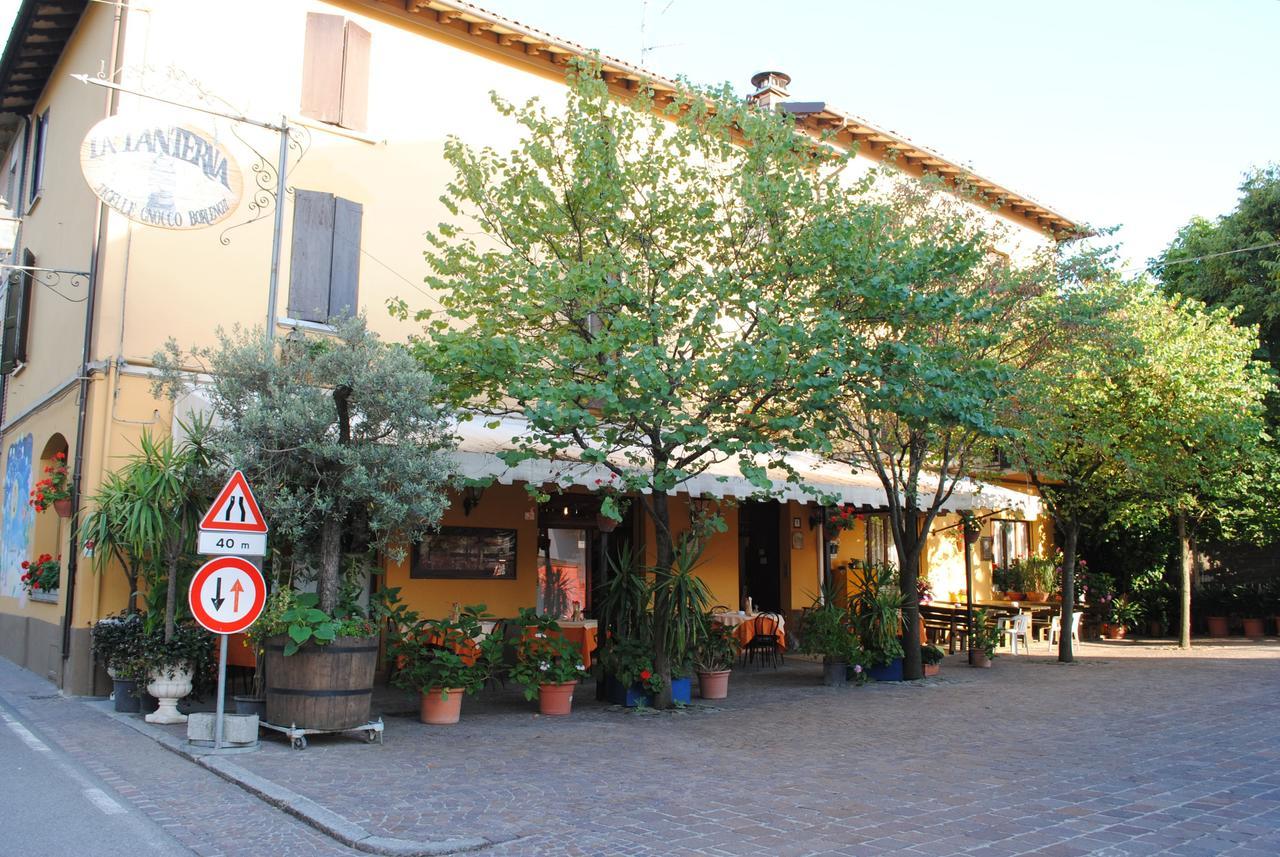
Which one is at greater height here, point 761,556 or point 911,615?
point 761,556

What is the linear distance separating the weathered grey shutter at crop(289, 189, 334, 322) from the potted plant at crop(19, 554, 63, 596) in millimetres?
4010

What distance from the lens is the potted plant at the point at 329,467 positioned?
8.16 m

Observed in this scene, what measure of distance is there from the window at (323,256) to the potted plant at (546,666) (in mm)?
4771

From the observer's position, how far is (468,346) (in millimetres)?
9422

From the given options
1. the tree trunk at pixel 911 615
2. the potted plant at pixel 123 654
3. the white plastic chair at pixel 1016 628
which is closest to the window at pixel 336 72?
the potted plant at pixel 123 654

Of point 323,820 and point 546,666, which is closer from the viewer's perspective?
point 323,820

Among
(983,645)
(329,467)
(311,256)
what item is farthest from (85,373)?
(983,645)

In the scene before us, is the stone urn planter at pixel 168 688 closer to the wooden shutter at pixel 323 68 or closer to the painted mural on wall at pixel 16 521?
the painted mural on wall at pixel 16 521

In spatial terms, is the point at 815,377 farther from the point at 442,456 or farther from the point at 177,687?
the point at 177,687

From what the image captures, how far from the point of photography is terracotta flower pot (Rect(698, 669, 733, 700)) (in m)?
11.4

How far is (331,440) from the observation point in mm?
8422

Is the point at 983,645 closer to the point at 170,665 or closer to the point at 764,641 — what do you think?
the point at 764,641

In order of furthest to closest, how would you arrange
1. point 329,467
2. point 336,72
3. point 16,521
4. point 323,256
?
point 16,521 < point 336,72 < point 323,256 < point 329,467

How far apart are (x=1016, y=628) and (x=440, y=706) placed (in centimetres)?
1148
